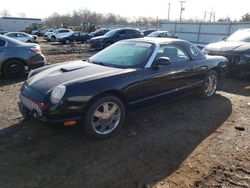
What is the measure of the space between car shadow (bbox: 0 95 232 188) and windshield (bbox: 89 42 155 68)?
34.1 inches

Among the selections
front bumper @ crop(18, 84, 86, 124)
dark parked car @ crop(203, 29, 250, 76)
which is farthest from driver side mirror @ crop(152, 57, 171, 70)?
dark parked car @ crop(203, 29, 250, 76)

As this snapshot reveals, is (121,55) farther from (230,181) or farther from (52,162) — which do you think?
(230,181)

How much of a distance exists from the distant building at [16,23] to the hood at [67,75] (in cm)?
4780

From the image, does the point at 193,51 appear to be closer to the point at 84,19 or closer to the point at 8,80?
the point at 8,80

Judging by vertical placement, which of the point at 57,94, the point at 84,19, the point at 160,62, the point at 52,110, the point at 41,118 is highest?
the point at 160,62

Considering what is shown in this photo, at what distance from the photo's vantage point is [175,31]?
27.0 metres

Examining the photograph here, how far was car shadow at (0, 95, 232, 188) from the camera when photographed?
2896mm

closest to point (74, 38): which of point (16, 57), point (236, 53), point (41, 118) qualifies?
point (16, 57)

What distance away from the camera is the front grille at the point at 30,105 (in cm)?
347

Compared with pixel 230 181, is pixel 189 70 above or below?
above

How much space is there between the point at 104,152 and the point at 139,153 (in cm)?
50

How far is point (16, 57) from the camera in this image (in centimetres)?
775

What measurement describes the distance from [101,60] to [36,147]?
1.99 metres

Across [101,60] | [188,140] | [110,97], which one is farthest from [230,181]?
[101,60]
